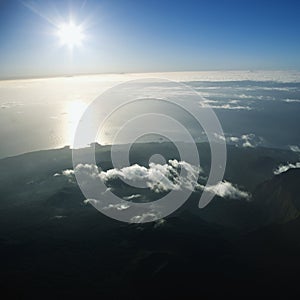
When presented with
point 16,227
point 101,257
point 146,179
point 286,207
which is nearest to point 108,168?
point 146,179

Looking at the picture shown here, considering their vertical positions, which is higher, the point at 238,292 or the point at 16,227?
the point at 238,292

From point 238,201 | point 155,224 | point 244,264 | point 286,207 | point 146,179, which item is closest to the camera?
point 244,264

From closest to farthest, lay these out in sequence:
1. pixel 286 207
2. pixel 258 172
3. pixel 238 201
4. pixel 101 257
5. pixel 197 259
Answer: pixel 197 259 < pixel 101 257 < pixel 286 207 < pixel 238 201 < pixel 258 172

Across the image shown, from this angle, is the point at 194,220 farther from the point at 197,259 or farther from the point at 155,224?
the point at 197,259

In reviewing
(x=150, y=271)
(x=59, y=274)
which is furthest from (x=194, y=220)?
(x=59, y=274)

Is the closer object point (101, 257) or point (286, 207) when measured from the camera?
point (101, 257)

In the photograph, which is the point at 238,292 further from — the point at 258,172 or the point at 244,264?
the point at 258,172
